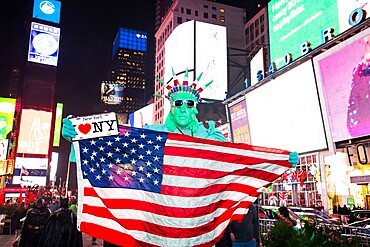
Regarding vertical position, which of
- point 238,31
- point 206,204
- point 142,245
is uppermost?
point 238,31

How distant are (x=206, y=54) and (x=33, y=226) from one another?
29.1m

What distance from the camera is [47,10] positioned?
192ft

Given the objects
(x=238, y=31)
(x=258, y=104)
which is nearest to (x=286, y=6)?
(x=258, y=104)

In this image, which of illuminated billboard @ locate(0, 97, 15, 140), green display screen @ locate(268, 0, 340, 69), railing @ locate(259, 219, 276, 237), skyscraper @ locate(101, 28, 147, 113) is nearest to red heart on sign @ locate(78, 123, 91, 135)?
railing @ locate(259, 219, 276, 237)

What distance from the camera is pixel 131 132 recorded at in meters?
4.52

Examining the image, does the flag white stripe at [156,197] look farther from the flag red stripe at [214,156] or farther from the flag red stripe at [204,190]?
the flag red stripe at [214,156]

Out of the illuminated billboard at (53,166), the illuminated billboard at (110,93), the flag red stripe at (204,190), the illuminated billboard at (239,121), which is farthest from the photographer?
the illuminated billboard at (110,93)

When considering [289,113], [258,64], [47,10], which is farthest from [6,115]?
[289,113]

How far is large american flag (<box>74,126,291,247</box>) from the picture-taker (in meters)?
4.10

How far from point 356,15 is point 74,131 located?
14.8 meters

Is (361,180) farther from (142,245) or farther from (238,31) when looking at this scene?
(238,31)

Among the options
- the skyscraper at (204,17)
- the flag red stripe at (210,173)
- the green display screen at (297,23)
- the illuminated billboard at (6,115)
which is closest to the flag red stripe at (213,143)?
the flag red stripe at (210,173)

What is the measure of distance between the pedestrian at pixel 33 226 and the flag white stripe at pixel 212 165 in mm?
5559

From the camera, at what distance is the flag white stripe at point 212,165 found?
4.54 metres
